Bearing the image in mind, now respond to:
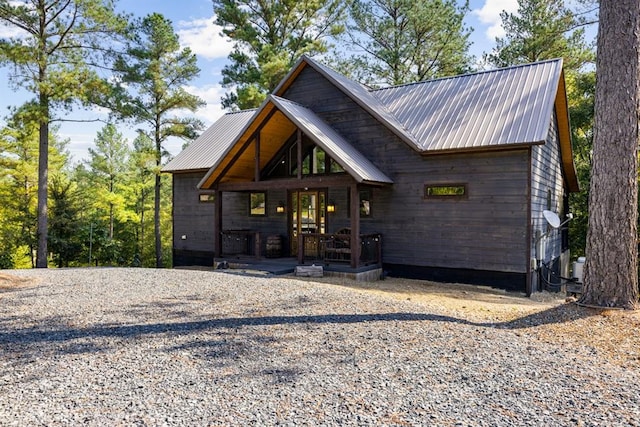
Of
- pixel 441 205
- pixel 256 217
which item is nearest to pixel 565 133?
pixel 441 205

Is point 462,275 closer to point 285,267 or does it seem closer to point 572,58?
point 285,267

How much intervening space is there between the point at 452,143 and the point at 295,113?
4105 mm

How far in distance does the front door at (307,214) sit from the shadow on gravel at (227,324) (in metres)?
7.22

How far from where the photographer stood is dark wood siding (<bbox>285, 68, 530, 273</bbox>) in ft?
33.1

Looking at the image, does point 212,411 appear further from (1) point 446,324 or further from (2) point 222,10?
(2) point 222,10

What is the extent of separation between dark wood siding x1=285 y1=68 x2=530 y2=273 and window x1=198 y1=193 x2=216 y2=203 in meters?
5.09

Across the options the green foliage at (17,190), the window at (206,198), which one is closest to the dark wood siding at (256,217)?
the window at (206,198)

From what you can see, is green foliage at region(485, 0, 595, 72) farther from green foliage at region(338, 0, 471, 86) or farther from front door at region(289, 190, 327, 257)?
front door at region(289, 190, 327, 257)

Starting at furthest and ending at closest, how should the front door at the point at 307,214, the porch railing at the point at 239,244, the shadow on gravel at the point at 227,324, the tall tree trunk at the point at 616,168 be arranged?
the porch railing at the point at 239,244 < the front door at the point at 307,214 < the tall tree trunk at the point at 616,168 < the shadow on gravel at the point at 227,324

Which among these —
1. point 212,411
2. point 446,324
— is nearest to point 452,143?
point 446,324

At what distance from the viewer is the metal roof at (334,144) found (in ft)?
33.7

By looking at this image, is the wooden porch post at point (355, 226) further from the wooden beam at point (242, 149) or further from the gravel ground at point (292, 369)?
the gravel ground at point (292, 369)

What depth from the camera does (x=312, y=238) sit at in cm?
1280

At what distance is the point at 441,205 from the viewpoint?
1102 centimetres
